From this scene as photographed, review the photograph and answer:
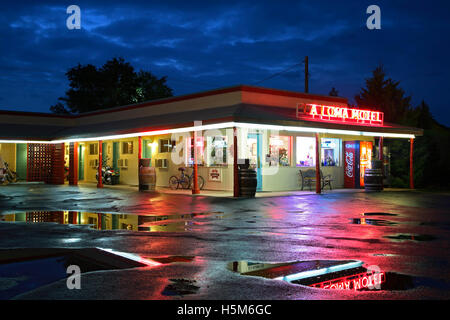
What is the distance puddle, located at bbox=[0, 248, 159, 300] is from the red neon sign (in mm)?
2465

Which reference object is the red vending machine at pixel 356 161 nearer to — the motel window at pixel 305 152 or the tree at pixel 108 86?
the motel window at pixel 305 152

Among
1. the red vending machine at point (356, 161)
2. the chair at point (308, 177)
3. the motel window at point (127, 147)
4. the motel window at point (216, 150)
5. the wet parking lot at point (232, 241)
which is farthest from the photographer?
the motel window at point (127, 147)

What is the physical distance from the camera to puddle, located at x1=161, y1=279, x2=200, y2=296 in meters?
5.19

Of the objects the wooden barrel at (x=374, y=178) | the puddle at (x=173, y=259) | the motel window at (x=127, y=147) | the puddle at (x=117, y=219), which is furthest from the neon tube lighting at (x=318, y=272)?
the motel window at (x=127, y=147)

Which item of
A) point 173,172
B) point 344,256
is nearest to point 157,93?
point 173,172

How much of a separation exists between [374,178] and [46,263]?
17.5m

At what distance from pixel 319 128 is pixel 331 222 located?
9.29 metres

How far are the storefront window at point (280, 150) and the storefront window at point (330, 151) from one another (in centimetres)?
243

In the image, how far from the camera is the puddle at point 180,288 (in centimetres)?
519

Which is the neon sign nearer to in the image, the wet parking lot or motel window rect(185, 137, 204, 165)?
the wet parking lot

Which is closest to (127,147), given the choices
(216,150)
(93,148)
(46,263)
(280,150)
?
(93,148)

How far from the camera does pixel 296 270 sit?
6297mm

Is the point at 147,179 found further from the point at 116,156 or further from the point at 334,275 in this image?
the point at 334,275
